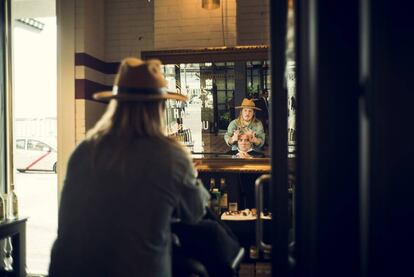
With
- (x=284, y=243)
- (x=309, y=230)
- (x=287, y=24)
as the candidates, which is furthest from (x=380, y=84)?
(x=284, y=243)

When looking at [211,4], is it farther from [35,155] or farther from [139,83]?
[35,155]

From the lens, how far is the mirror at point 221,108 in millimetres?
4711

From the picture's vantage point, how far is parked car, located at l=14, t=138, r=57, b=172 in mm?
12008

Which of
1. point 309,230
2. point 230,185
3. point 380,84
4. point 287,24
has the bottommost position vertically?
point 230,185

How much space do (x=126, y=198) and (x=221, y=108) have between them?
12.3 ft

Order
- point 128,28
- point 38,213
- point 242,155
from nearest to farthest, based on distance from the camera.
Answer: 1. point 242,155
2. point 128,28
3. point 38,213

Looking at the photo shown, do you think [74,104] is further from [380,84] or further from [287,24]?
[380,84]

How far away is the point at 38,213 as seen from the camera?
691 centimetres

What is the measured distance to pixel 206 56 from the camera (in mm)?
4395

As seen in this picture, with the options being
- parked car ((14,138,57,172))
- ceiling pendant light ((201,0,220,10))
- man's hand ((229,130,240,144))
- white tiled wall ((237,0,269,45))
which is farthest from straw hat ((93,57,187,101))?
parked car ((14,138,57,172))

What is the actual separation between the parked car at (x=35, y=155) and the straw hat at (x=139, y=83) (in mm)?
11044

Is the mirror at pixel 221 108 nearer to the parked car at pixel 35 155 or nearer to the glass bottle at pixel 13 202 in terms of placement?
the glass bottle at pixel 13 202

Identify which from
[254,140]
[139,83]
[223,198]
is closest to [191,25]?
[254,140]

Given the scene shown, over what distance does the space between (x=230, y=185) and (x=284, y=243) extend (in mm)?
2811
